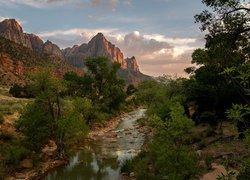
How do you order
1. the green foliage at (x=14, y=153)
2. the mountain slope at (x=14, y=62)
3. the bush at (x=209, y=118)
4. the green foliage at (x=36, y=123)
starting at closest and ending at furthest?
the green foliage at (x=14, y=153), the green foliage at (x=36, y=123), the bush at (x=209, y=118), the mountain slope at (x=14, y=62)

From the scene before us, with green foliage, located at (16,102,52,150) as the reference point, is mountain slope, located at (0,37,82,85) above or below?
above

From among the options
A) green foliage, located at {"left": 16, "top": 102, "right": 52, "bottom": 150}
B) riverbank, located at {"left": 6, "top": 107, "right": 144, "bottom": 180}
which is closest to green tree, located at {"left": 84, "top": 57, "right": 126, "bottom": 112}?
riverbank, located at {"left": 6, "top": 107, "right": 144, "bottom": 180}

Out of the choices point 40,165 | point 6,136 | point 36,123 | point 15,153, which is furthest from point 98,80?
point 15,153

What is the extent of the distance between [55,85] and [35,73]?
73.7 inches

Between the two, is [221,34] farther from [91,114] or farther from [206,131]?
[91,114]

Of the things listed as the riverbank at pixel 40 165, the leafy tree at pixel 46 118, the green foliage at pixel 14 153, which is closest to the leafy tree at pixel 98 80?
the riverbank at pixel 40 165

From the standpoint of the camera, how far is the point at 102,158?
3197 cm

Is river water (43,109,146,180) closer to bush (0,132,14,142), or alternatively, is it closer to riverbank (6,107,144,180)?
riverbank (6,107,144,180)

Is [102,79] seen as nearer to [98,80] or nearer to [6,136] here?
[98,80]

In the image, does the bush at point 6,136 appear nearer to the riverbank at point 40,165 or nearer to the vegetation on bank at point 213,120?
the riverbank at point 40,165

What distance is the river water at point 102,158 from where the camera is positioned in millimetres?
26281

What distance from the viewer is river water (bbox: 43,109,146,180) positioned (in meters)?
26.3

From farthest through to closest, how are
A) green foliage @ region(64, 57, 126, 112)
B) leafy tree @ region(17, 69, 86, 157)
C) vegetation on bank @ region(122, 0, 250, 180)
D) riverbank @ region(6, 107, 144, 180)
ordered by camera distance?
green foliage @ region(64, 57, 126, 112), leafy tree @ region(17, 69, 86, 157), riverbank @ region(6, 107, 144, 180), vegetation on bank @ region(122, 0, 250, 180)

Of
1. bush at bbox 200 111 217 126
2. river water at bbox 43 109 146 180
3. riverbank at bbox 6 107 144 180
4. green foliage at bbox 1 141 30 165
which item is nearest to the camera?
riverbank at bbox 6 107 144 180
